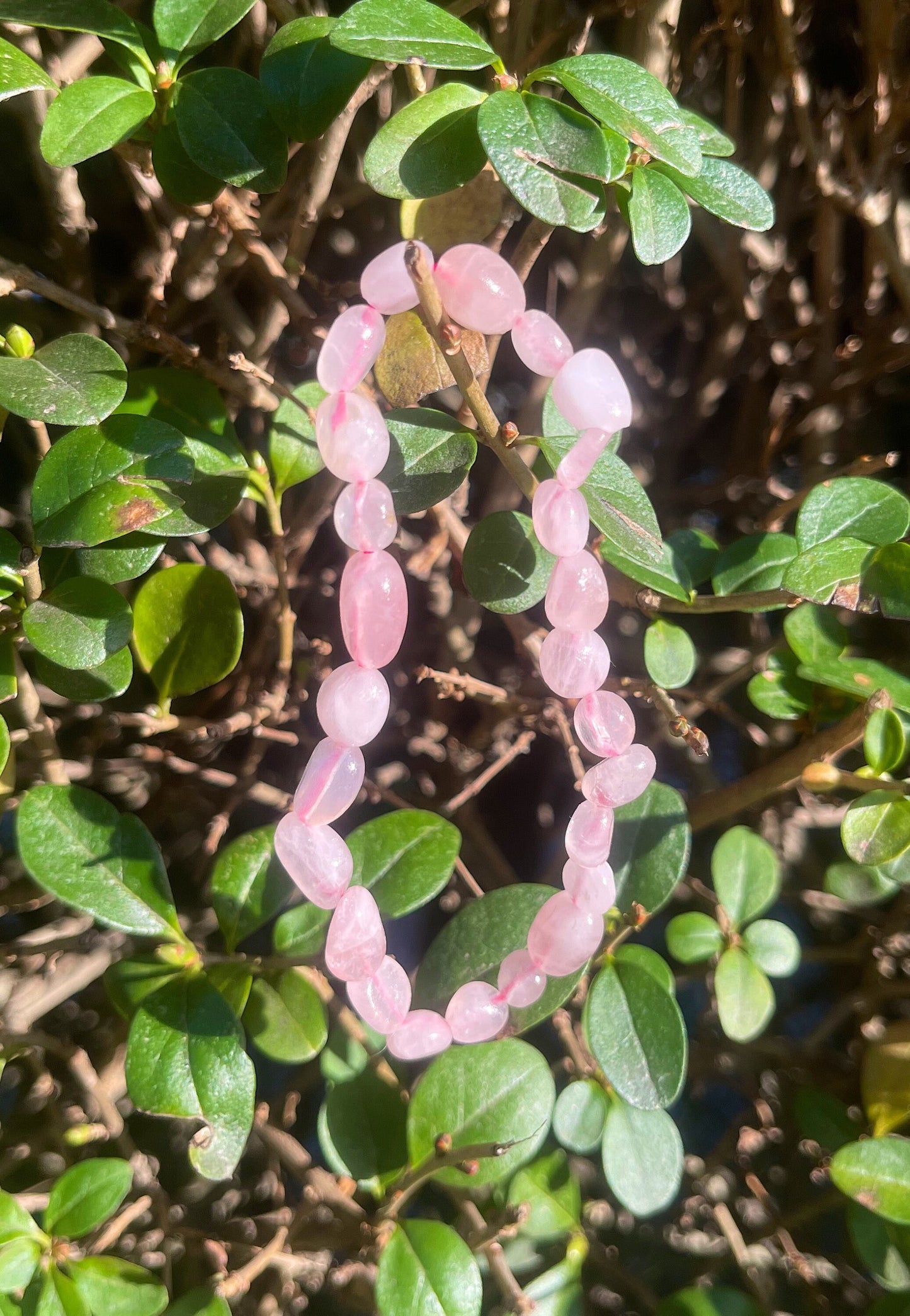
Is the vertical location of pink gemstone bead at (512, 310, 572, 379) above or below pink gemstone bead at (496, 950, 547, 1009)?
above

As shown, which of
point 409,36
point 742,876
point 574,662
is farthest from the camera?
point 742,876

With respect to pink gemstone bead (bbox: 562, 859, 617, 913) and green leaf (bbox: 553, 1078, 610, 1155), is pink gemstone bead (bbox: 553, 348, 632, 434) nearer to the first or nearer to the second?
pink gemstone bead (bbox: 562, 859, 617, 913)

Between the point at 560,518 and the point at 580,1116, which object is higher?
the point at 560,518

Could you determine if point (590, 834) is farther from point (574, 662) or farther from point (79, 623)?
point (79, 623)

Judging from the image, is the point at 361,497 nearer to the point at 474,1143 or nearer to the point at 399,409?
the point at 399,409

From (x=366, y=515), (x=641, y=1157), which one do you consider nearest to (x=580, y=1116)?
(x=641, y=1157)

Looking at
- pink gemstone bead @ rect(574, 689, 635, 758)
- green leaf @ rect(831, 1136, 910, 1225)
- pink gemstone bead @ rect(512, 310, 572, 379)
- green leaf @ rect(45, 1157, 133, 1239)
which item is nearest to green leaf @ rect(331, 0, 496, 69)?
pink gemstone bead @ rect(512, 310, 572, 379)
